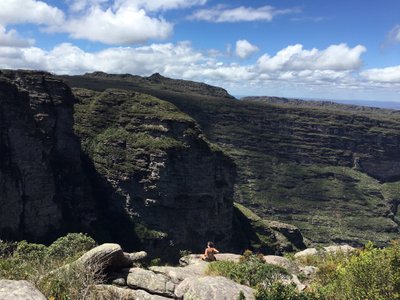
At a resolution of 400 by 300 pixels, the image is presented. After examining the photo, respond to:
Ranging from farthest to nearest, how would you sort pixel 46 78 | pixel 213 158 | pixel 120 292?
pixel 213 158, pixel 46 78, pixel 120 292

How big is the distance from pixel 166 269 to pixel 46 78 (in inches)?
5030

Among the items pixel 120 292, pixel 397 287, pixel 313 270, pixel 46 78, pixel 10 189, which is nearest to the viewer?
pixel 397 287

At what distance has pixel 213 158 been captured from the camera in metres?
170

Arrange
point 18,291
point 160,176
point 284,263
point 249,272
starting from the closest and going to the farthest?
Result: point 18,291
point 249,272
point 284,263
point 160,176

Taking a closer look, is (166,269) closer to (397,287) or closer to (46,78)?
(397,287)

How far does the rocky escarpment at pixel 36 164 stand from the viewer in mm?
118438

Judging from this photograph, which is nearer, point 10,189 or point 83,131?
point 10,189

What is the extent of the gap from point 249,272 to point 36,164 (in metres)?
105

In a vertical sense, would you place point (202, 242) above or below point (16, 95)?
below

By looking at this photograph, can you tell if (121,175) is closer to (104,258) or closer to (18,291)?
(104,258)

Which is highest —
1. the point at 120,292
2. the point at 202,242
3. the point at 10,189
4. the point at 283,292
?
the point at 283,292

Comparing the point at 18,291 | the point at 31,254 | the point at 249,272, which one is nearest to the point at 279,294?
the point at 249,272

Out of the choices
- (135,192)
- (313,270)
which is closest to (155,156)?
(135,192)

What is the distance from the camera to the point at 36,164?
124 meters
